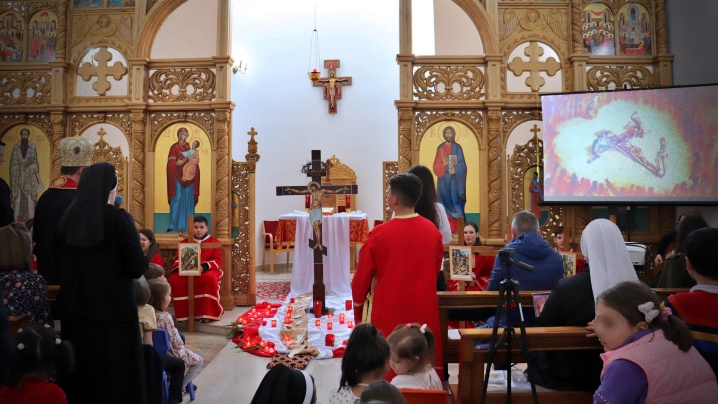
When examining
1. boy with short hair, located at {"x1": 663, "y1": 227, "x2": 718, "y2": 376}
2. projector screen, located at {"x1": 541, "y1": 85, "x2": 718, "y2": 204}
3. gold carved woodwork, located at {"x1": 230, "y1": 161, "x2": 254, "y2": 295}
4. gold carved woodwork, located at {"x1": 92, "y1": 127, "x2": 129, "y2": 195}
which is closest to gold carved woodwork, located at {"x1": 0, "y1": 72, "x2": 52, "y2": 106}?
gold carved woodwork, located at {"x1": 92, "y1": 127, "x2": 129, "y2": 195}

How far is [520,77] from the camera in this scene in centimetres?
889

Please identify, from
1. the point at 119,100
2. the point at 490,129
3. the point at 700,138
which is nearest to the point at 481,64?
the point at 490,129

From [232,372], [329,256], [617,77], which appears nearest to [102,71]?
[329,256]

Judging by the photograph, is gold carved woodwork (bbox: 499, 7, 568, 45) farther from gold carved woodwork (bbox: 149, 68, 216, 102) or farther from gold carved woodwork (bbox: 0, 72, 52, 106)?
gold carved woodwork (bbox: 0, 72, 52, 106)

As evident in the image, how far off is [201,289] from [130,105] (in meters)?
2.95

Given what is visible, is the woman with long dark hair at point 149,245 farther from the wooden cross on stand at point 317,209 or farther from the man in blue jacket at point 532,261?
the man in blue jacket at point 532,261

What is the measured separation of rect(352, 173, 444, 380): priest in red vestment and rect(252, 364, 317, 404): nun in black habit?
67.1 inches

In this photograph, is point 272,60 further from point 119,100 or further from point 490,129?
point 490,129

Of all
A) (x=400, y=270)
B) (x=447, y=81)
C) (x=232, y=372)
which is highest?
(x=447, y=81)

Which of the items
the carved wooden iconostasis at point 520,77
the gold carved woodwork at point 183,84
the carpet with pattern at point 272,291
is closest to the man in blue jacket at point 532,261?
the carved wooden iconostasis at point 520,77

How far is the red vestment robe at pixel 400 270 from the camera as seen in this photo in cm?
374

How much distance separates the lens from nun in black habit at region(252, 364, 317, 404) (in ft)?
6.64

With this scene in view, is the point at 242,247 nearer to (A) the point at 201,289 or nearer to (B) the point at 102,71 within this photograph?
(A) the point at 201,289

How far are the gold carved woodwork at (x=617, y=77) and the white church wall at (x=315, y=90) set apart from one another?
5.66m
